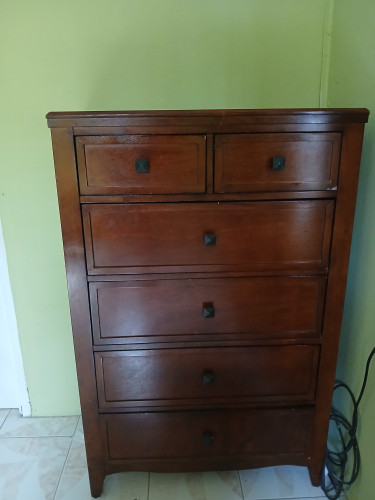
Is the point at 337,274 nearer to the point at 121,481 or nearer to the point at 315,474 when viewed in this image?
the point at 315,474

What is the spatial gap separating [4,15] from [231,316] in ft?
4.35

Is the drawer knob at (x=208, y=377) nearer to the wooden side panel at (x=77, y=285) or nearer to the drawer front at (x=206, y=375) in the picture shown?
the drawer front at (x=206, y=375)

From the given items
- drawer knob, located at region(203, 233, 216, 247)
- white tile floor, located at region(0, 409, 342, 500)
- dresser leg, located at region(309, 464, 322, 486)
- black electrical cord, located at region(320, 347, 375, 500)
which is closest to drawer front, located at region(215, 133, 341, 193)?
drawer knob, located at region(203, 233, 216, 247)

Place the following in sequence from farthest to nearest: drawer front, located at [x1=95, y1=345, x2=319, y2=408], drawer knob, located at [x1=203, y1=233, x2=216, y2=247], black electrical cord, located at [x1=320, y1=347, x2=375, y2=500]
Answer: black electrical cord, located at [x1=320, y1=347, x2=375, y2=500]
drawer front, located at [x1=95, y1=345, x2=319, y2=408]
drawer knob, located at [x1=203, y1=233, x2=216, y2=247]

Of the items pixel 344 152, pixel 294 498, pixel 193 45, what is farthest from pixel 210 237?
pixel 294 498

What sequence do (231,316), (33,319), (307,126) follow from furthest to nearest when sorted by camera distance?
(33,319), (231,316), (307,126)

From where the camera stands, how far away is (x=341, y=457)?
1422 millimetres

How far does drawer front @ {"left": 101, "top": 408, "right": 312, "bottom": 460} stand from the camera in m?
1.28

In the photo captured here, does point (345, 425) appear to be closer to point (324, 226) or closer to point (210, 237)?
point (324, 226)

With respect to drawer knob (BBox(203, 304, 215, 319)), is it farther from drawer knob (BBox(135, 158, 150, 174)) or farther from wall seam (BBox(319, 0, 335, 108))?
wall seam (BBox(319, 0, 335, 108))

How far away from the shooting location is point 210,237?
3.57 feet

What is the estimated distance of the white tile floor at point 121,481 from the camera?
1402 mm

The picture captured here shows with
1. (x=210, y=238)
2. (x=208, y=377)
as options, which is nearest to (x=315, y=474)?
(x=208, y=377)

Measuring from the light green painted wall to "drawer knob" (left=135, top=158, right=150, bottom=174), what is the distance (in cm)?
73
